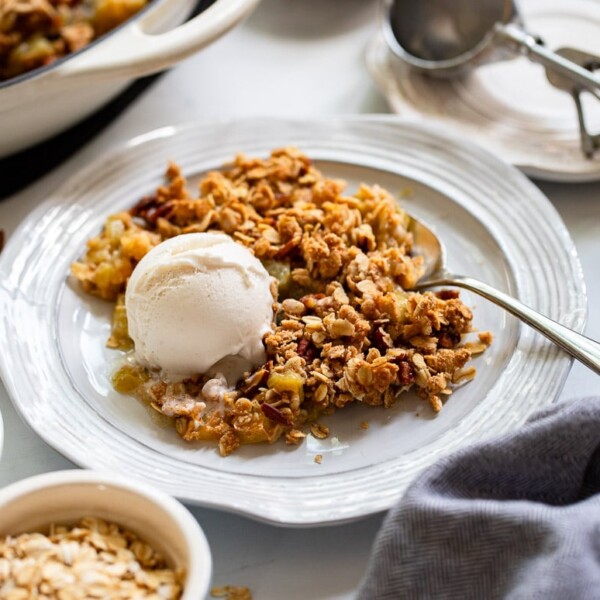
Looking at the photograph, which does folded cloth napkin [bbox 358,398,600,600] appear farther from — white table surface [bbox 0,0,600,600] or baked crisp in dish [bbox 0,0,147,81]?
baked crisp in dish [bbox 0,0,147,81]

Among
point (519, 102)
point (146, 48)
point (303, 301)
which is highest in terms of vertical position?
point (146, 48)

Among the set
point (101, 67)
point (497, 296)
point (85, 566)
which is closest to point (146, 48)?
point (101, 67)

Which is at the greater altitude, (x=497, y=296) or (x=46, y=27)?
(x=46, y=27)

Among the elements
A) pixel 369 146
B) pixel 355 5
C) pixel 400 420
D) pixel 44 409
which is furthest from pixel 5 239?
pixel 355 5

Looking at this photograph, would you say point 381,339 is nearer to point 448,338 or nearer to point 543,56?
point 448,338

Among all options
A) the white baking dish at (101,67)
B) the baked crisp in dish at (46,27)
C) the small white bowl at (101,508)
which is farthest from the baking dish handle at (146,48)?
the small white bowl at (101,508)

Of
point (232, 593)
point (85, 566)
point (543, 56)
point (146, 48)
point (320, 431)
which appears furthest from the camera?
point (543, 56)
